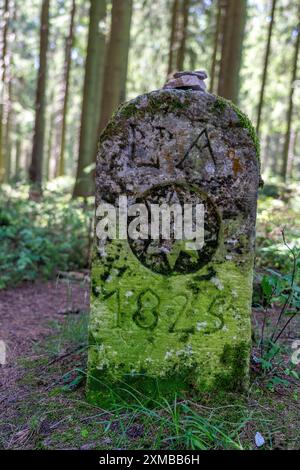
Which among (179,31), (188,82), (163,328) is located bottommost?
(163,328)

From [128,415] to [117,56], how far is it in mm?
8010

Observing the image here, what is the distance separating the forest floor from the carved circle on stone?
0.86m

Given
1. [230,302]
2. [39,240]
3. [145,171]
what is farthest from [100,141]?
[39,240]

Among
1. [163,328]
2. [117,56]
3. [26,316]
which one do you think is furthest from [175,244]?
[117,56]

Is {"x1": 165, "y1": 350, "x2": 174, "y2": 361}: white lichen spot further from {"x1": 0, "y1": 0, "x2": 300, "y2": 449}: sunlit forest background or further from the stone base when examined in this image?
{"x1": 0, "y1": 0, "x2": 300, "y2": 449}: sunlit forest background

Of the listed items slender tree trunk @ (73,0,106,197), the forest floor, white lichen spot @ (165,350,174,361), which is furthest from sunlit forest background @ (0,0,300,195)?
white lichen spot @ (165,350,174,361)

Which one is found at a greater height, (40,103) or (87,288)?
(40,103)

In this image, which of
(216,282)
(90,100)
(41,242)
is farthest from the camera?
(90,100)

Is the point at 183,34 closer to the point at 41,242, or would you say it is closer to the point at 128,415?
the point at 41,242

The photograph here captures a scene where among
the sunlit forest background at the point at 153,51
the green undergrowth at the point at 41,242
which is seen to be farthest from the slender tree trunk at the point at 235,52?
the green undergrowth at the point at 41,242

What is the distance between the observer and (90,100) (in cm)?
1139

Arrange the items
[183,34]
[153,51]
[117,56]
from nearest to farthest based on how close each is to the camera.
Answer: [117,56], [183,34], [153,51]

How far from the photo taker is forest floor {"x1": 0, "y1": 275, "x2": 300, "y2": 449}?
255cm

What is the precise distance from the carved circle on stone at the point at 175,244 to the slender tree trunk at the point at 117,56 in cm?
681
